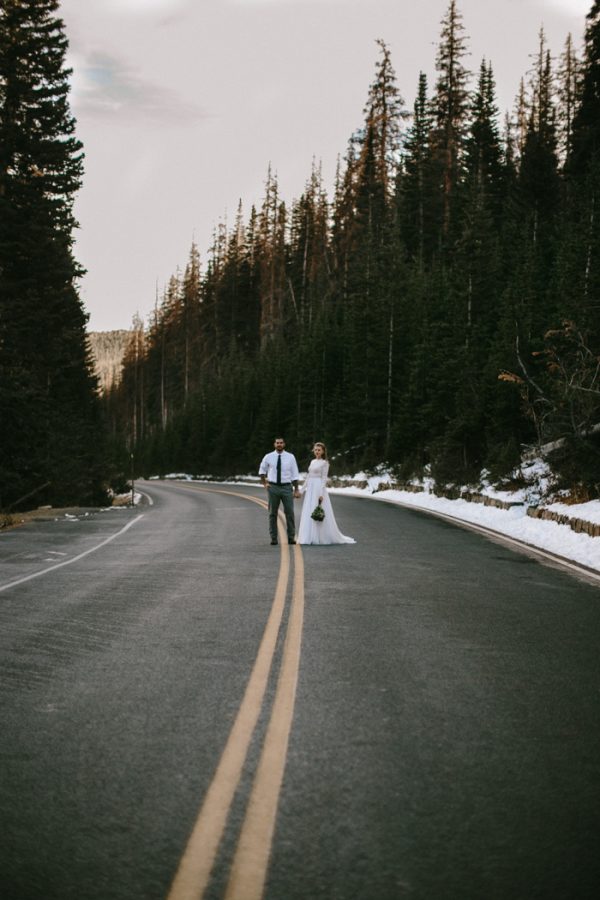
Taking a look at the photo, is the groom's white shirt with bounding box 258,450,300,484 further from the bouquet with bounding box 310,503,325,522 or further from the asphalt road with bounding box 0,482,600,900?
the asphalt road with bounding box 0,482,600,900

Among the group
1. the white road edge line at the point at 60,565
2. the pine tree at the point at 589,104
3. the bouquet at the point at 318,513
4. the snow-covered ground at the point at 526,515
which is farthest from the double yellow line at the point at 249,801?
the pine tree at the point at 589,104

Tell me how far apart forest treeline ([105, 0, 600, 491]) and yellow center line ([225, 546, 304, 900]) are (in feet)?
46.8

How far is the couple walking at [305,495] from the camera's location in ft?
50.4

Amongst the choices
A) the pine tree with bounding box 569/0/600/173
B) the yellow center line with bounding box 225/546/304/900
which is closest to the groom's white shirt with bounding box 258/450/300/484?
the yellow center line with bounding box 225/546/304/900

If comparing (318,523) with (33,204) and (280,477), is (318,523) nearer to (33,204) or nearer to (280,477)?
(280,477)

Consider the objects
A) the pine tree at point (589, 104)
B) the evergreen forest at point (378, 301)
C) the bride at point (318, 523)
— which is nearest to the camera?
the bride at point (318, 523)

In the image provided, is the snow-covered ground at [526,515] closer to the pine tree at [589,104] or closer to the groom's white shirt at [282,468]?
the groom's white shirt at [282,468]

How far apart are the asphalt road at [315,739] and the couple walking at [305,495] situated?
5223 mm

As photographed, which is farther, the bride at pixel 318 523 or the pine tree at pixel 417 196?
the pine tree at pixel 417 196

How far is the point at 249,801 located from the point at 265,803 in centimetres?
8

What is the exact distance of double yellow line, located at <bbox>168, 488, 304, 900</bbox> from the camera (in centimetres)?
293

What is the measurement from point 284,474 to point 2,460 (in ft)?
42.3

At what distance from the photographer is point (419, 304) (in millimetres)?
43844

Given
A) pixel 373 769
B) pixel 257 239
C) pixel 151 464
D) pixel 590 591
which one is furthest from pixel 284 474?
pixel 257 239
